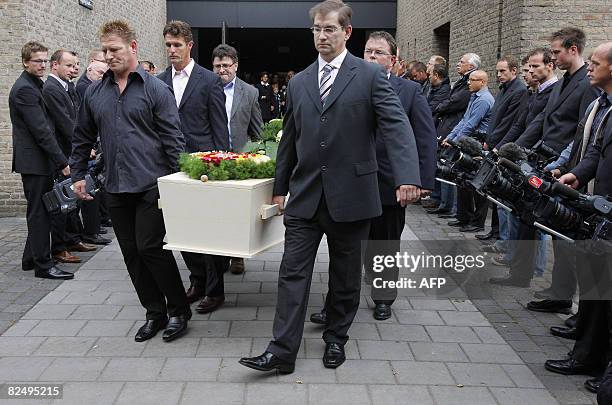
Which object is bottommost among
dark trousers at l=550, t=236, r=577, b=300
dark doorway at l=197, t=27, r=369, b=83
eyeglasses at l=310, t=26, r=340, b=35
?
dark trousers at l=550, t=236, r=577, b=300

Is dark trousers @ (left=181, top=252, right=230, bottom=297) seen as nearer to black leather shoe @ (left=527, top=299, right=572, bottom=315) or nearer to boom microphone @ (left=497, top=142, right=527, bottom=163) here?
boom microphone @ (left=497, top=142, right=527, bottom=163)

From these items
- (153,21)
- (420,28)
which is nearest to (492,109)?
(420,28)

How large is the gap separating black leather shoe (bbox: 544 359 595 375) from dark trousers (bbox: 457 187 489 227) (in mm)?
4882

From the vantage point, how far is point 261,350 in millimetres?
4543

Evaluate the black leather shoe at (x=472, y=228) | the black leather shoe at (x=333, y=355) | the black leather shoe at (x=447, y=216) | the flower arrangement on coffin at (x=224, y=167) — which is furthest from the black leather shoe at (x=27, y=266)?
the black leather shoe at (x=447, y=216)

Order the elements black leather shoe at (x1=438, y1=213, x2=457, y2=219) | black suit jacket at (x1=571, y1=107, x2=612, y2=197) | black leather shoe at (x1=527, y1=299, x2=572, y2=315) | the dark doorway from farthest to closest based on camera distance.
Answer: the dark doorway, black leather shoe at (x1=438, y1=213, x2=457, y2=219), black leather shoe at (x1=527, y1=299, x2=572, y2=315), black suit jacket at (x1=571, y1=107, x2=612, y2=197)

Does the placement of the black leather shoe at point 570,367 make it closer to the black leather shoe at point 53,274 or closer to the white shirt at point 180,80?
the white shirt at point 180,80

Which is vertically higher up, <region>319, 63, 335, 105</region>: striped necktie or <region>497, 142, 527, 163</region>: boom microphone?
<region>319, 63, 335, 105</region>: striped necktie

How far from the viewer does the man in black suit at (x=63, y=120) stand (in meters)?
6.66

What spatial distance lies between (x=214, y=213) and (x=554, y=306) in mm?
3025

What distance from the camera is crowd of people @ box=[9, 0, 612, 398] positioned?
13.5ft

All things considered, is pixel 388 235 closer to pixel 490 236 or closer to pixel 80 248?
pixel 490 236

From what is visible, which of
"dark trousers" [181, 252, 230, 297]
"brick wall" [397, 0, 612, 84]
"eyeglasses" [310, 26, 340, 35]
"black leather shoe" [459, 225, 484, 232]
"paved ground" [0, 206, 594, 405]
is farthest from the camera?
"brick wall" [397, 0, 612, 84]

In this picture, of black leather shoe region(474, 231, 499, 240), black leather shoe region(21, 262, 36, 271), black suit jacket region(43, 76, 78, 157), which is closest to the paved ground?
black leather shoe region(21, 262, 36, 271)
